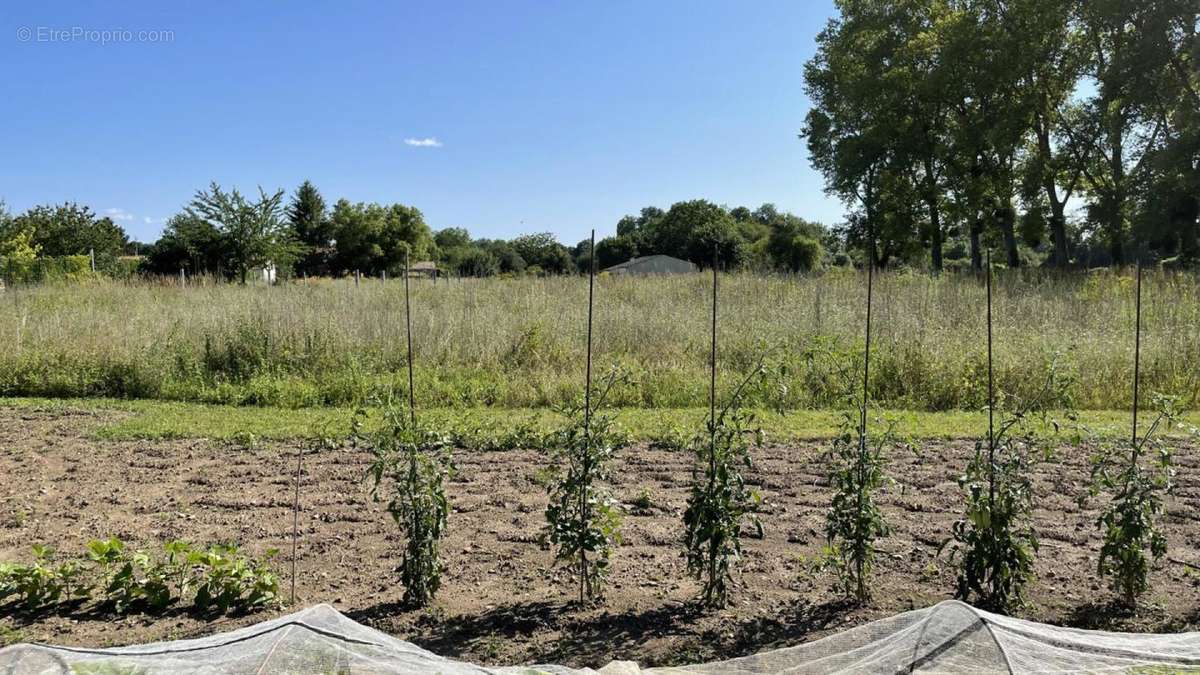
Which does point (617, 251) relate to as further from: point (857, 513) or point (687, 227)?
point (857, 513)

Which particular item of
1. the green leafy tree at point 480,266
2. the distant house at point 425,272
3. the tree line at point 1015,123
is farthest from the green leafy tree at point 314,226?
the tree line at point 1015,123

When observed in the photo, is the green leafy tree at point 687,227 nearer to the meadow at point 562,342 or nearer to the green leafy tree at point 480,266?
the green leafy tree at point 480,266

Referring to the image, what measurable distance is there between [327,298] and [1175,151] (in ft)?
69.6

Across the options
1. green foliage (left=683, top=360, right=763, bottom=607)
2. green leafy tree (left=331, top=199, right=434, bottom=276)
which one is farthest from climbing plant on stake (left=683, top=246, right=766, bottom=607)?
green leafy tree (left=331, top=199, right=434, bottom=276)

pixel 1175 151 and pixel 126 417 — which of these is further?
pixel 1175 151

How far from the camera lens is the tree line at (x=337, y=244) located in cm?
2203

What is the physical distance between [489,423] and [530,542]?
276 centimetres

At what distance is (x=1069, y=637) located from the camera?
2.27 m

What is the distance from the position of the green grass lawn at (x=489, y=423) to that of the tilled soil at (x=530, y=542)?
35 centimetres

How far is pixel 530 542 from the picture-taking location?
3803mm

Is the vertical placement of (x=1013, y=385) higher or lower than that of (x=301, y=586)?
higher

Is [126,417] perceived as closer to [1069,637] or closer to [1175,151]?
[1069,637]

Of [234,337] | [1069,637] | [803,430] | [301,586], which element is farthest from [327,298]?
[1069,637]

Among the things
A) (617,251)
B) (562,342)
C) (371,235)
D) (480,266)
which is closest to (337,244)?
(371,235)
